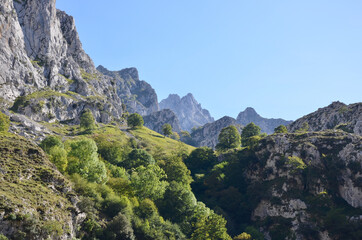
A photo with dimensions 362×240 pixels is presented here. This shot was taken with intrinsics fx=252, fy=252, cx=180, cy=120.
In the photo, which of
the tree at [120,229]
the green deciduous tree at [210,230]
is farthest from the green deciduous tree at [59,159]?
the green deciduous tree at [210,230]

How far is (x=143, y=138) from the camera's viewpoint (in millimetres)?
168125

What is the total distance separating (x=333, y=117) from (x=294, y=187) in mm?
92907

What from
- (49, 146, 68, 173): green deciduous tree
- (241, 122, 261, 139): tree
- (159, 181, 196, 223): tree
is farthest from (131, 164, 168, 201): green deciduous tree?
(241, 122, 261, 139): tree

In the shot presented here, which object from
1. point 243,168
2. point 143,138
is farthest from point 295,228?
point 143,138

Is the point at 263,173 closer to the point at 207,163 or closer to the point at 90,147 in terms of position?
the point at 207,163

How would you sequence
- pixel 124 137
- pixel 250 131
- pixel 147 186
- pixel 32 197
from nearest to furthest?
pixel 32 197 < pixel 147 186 < pixel 250 131 < pixel 124 137

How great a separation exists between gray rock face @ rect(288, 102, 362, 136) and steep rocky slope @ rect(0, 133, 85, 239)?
126342 millimetres

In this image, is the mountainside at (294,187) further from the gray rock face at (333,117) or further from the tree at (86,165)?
the gray rock face at (333,117)

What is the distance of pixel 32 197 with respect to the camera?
35750 millimetres

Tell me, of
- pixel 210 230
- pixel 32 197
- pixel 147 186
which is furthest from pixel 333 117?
pixel 32 197

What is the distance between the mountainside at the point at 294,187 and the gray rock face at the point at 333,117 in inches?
1837

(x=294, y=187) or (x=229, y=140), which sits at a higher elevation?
(x=229, y=140)

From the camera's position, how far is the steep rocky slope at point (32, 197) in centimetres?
3086

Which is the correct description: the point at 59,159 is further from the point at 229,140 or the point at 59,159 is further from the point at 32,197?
the point at 229,140
